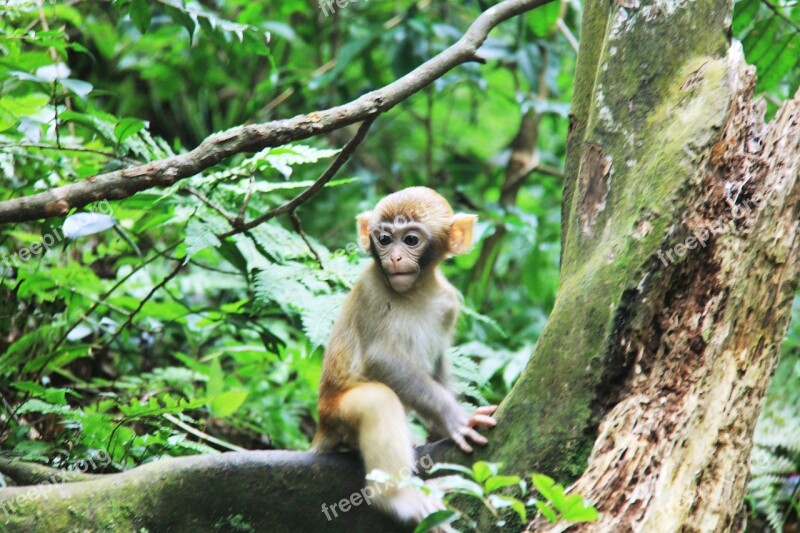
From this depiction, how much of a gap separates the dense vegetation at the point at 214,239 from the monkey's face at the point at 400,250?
0.64 metres

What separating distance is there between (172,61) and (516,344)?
5.80 meters

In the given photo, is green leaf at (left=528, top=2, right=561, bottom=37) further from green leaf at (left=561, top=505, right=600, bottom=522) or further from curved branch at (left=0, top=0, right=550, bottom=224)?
green leaf at (left=561, top=505, right=600, bottom=522)

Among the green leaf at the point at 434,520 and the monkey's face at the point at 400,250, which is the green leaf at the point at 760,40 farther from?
the green leaf at the point at 434,520

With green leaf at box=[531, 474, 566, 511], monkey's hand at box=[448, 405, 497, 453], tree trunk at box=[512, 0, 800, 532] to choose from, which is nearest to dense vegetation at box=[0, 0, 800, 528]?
monkey's hand at box=[448, 405, 497, 453]

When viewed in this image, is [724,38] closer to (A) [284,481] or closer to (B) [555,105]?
(A) [284,481]

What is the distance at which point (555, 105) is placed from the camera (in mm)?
8570

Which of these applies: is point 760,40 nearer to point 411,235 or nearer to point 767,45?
point 767,45

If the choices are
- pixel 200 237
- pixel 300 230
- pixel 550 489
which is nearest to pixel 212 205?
pixel 200 237

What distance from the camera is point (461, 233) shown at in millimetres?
5477

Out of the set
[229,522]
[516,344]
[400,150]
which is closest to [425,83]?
[229,522]

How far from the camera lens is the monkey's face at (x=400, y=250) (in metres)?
5.05

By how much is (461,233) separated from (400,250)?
588 millimetres

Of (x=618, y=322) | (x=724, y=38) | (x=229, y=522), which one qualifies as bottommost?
(x=229, y=522)

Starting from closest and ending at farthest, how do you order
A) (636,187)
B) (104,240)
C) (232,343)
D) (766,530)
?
1. (636,187)
2. (766,530)
3. (232,343)
4. (104,240)
